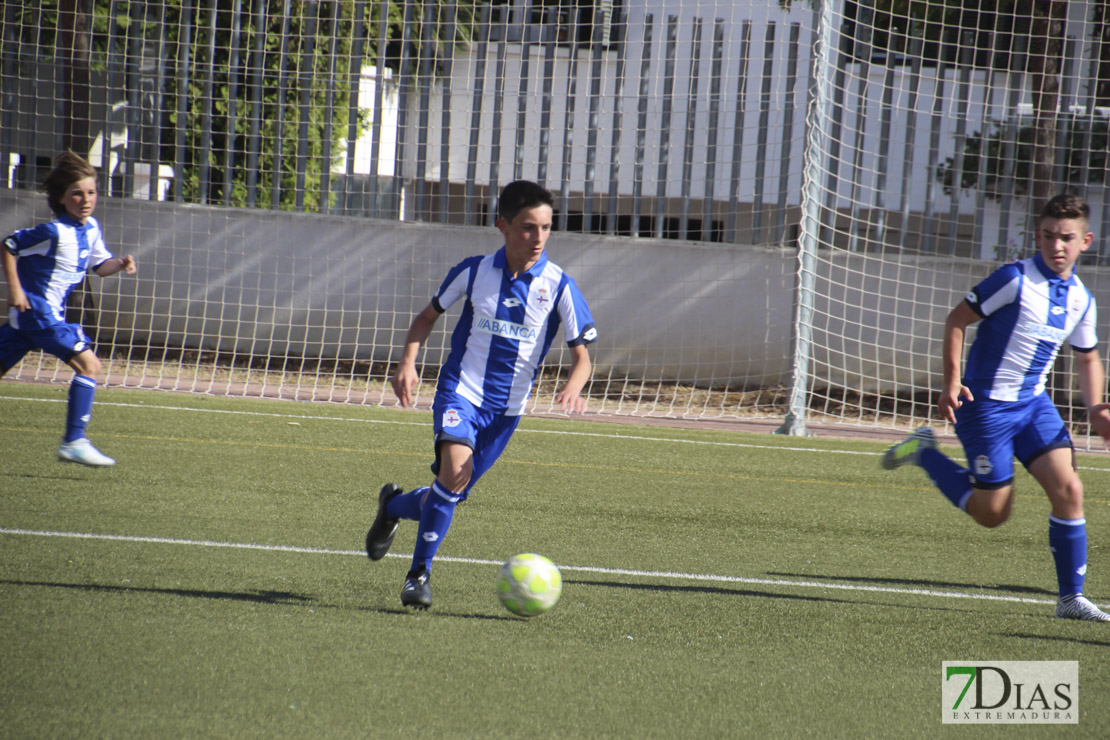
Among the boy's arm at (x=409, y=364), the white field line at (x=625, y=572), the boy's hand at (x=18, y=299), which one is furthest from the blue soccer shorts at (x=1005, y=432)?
the boy's hand at (x=18, y=299)

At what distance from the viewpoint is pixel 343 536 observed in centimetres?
500

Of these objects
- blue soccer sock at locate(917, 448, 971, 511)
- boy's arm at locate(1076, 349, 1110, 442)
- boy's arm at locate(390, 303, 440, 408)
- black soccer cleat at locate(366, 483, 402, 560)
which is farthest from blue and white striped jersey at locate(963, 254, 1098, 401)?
black soccer cleat at locate(366, 483, 402, 560)

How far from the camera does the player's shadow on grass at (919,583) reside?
4477 millimetres

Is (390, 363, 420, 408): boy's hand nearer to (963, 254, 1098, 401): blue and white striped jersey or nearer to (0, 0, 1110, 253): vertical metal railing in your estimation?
(963, 254, 1098, 401): blue and white striped jersey

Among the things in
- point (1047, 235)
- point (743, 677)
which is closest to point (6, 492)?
point (743, 677)

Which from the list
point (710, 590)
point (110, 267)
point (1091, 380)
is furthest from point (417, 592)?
point (110, 267)

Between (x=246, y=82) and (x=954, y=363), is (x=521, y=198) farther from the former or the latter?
(x=246, y=82)

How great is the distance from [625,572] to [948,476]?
1519 mm

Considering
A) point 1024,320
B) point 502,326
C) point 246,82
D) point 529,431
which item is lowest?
point 529,431

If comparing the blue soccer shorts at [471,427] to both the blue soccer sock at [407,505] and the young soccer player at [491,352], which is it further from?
the blue soccer sock at [407,505]

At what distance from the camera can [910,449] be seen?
193 inches

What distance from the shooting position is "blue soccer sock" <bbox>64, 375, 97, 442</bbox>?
582 centimetres

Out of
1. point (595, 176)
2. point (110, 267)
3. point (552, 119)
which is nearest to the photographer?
point (110, 267)

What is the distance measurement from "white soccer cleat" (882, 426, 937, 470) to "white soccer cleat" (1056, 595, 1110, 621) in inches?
38.6
